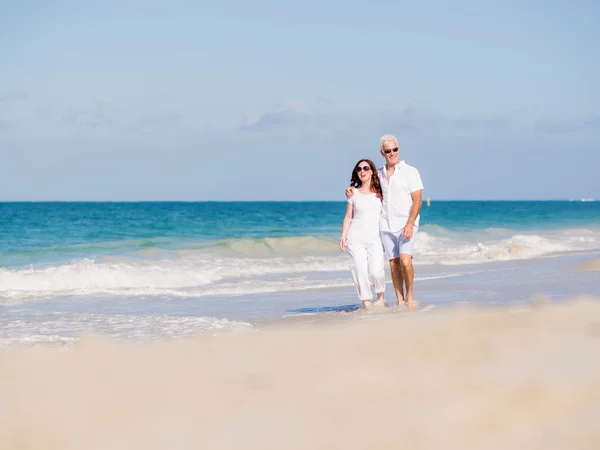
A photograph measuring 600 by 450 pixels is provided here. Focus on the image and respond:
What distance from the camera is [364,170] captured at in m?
8.10

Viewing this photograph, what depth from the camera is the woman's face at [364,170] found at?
8102 millimetres

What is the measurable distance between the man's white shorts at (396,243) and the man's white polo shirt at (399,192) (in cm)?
7

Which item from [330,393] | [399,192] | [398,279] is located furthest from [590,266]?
[330,393]

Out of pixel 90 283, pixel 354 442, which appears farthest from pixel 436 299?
pixel 90 283

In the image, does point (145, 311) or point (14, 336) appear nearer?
point (14, 336)

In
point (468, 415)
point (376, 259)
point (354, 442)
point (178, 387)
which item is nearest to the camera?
point (354, 442)

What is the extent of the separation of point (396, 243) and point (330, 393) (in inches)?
171

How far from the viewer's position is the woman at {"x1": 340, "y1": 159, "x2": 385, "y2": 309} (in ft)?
26.7

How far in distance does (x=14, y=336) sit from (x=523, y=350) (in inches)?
204

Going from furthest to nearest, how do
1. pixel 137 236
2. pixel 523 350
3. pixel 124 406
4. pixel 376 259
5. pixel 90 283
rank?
pixel 137 236
pixel 90 283
pixel 376 259
pixel 523 350
pixel 124 406

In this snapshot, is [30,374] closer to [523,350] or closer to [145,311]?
[523,350]

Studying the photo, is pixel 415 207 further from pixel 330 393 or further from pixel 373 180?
pixel 330 393

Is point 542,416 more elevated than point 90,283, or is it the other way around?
point 542,416

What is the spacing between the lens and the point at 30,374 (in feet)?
16.4
